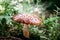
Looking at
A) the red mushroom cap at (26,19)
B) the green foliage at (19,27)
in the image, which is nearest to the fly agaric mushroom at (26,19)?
the red mushroom cap at (26,19)

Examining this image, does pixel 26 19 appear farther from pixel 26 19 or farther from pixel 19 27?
pixel 19 27

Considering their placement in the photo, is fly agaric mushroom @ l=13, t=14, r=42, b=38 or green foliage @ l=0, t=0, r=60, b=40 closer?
fly agaric mushroom @ l=13, t=14, r=42, b=38

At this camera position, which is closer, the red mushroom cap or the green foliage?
the red mushroom cap

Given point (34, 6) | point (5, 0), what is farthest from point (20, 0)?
point (5, 0)

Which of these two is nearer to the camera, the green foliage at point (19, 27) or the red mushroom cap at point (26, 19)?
the red mushroom cap at point (26, 19)

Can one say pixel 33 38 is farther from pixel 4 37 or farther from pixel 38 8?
pixel 38 8

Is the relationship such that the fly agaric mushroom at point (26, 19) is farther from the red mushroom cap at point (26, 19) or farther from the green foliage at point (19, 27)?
the green foliage at point (19, 27)

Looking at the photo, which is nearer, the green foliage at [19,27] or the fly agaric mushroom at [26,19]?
the fly agaric mushroom at [26,19]

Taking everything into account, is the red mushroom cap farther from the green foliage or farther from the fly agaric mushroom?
the green foliage

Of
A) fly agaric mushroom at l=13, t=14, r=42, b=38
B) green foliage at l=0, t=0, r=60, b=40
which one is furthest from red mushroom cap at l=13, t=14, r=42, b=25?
green foliage at l=0, t=0, r=60, b=40

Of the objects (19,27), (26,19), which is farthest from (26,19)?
(19,27)

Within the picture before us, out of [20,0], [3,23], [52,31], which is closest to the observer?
[52,31]
